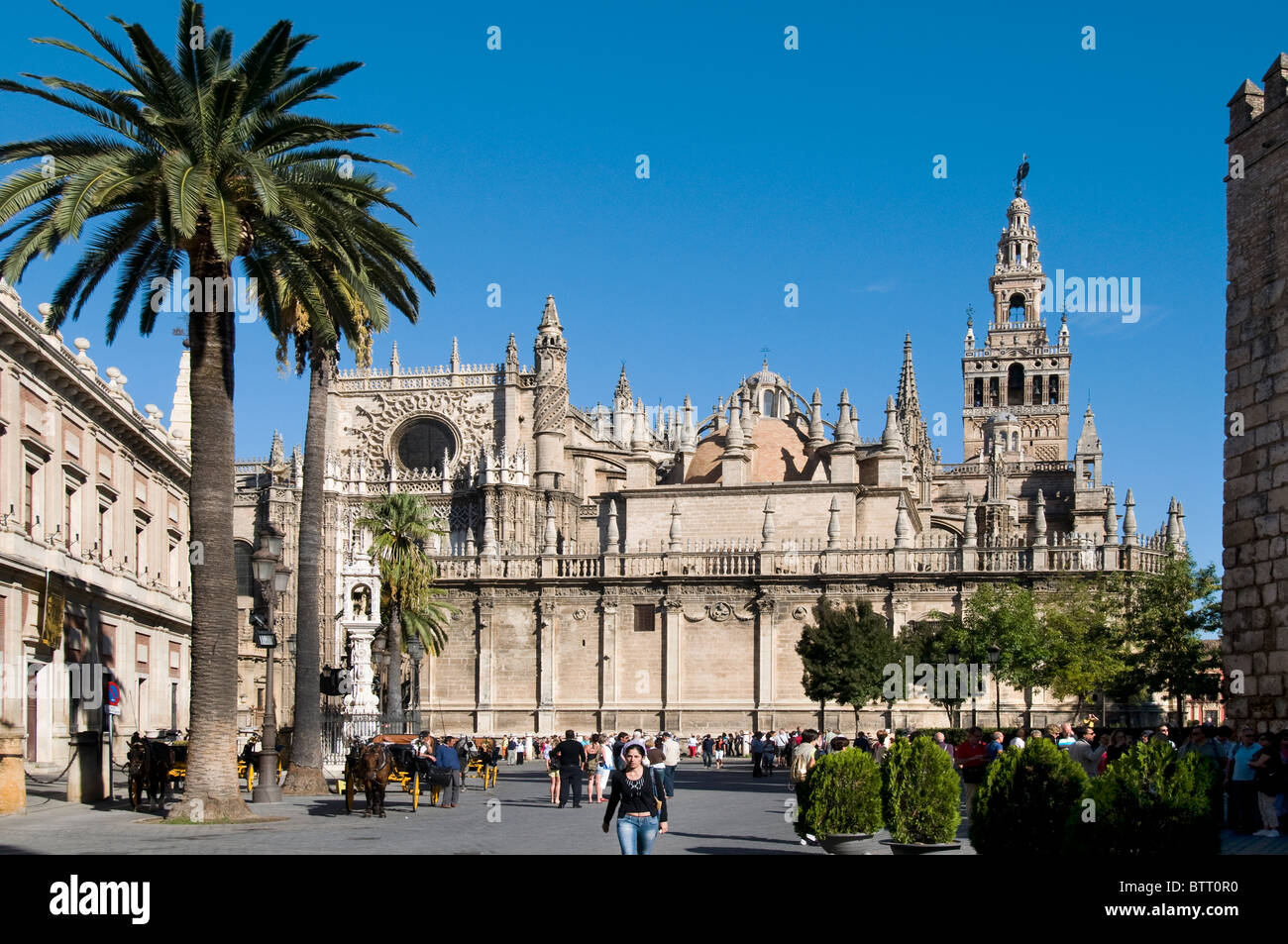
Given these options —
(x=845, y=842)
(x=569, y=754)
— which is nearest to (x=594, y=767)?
(x=569, y=754)

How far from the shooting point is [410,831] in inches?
743

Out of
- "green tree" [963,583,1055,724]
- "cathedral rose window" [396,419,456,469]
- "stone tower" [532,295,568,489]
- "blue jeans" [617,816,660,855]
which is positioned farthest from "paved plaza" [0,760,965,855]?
"cathedral rose window" [396,419,456,469]

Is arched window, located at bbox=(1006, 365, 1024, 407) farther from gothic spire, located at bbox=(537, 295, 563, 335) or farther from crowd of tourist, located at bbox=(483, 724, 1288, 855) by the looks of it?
crowd of tourist, located at bbox=(483, 724, 1288, 855)

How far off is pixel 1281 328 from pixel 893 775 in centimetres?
689

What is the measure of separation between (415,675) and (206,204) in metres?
35.8

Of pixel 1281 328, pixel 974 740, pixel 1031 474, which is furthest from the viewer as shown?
pixel 1031 474

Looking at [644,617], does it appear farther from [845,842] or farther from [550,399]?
[845,842]

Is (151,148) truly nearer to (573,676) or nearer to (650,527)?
(573,676)

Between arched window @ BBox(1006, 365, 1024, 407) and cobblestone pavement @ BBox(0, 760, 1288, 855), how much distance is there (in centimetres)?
9272

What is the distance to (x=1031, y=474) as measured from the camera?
8794 centimetres
